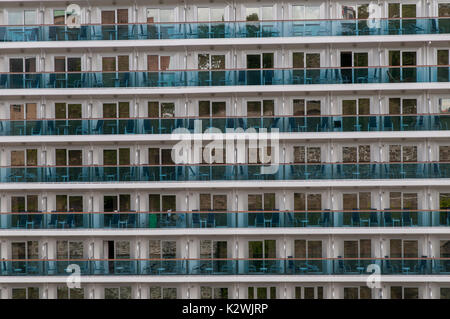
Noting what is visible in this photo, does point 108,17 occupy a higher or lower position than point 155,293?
higher

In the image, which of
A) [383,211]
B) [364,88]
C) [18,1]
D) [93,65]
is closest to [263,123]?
[364,88]

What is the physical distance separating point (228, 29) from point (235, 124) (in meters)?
2.70

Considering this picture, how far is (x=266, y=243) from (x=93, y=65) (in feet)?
23.9

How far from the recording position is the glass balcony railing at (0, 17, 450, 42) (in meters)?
15.8

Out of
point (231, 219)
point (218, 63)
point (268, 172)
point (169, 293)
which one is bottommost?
point (169, 293)

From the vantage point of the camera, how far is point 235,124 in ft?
52.1

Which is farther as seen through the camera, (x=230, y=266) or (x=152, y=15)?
(x=152, y=15)

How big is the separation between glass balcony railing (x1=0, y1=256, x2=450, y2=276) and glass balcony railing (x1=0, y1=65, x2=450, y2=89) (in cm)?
502

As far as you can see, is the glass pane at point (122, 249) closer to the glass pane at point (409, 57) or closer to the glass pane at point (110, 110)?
the glass pane at point (110, 110)

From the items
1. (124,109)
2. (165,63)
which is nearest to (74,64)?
(124,109)

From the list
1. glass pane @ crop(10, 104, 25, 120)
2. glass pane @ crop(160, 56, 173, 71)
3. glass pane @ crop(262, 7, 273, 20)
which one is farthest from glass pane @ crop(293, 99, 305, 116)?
glass pane @ crop(10, 104, 25, 120)

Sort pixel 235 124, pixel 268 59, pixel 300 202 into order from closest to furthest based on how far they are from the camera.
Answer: pixel 235 124
pixel 300 202
pixel 268 59

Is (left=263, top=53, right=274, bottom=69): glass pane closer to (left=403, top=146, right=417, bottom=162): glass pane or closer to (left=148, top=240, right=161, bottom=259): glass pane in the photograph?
(left=403, top=146, right=417, bottom=162): glass pane

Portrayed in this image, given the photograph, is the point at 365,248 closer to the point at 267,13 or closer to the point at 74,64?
the point at 267,13
